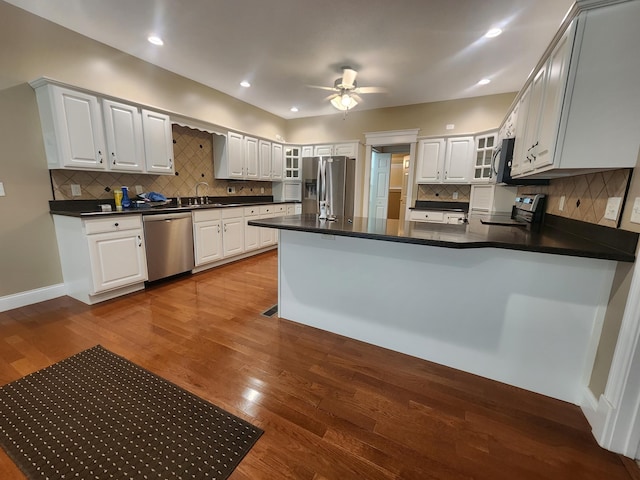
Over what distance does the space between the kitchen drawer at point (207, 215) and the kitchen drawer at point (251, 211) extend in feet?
1.75

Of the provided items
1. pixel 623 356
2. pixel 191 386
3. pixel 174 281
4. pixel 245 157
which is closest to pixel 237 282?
pixel 174 281

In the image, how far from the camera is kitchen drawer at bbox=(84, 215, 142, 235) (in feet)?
8.34

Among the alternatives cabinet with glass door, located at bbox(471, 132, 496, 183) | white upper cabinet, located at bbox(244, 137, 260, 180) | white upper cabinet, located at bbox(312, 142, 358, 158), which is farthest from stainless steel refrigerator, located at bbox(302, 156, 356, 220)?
cabinet with glass door, located at bbox(471, 132, 496, 183)

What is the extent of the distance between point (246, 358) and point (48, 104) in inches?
118

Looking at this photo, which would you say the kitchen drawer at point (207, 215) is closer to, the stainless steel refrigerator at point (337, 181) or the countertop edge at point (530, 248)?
the stainless steel refrigerator at point (337, 181)

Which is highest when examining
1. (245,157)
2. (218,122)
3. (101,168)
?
(218,122)

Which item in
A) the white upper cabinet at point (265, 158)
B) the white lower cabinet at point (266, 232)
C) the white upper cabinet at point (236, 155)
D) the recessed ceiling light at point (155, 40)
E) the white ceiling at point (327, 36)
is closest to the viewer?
the white ceiling at point (327, 36)

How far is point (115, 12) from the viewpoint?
7.99 feet

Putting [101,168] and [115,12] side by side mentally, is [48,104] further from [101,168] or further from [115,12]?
[115,12]

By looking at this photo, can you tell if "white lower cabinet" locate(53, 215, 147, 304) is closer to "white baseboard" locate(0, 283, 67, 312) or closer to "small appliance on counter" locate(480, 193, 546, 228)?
"white baseboard" locate(0, 283, 67, 312)

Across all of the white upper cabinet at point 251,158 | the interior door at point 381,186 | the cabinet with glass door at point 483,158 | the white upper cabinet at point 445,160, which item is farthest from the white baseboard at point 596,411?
the interior door at point 381,186

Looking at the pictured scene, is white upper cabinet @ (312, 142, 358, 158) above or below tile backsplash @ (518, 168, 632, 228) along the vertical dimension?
above

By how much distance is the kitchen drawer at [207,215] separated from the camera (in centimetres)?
363

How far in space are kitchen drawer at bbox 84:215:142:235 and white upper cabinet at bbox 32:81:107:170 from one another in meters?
0.60
